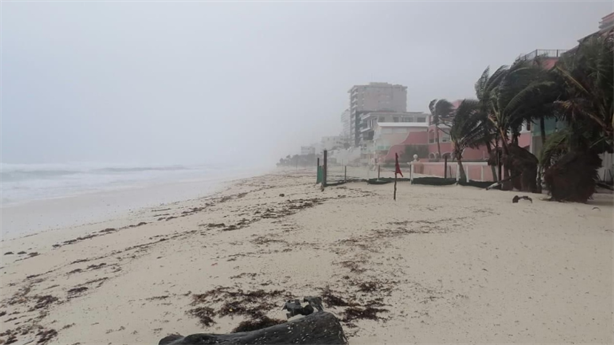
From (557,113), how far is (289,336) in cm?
1598

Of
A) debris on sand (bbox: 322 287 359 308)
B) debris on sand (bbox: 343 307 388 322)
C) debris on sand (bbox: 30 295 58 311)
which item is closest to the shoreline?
debris on sand (bbox: 30 295 58 311)

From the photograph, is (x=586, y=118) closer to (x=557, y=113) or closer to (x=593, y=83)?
(x=593, y=83)

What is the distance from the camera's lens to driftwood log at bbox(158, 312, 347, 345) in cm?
276

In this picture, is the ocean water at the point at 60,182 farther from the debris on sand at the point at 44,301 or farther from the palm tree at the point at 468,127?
the palm tree at the point at 468,127

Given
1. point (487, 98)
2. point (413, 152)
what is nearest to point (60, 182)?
point (487, 98)

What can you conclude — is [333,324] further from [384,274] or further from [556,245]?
[556,245]

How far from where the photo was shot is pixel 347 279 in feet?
15.5

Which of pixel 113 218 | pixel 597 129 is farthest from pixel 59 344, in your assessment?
pixel 597 129

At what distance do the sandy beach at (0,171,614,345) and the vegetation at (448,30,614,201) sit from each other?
292 centimetres

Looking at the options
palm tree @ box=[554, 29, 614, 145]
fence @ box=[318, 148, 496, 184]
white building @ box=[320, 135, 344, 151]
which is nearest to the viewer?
palm tree @ box=[554, 29, 614, 145]

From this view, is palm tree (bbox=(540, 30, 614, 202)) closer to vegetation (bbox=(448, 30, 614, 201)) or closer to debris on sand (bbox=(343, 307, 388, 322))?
vegetation (bbox=(448, 30, 614, 201))

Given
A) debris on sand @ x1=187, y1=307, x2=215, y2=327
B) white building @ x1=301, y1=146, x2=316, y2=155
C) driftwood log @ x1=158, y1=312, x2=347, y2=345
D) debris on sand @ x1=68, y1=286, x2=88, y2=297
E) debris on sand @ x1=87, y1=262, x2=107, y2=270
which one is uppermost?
white building @ x1=301, y1=146, x2=316, y2=155

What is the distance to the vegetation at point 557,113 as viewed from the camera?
10.8 meters

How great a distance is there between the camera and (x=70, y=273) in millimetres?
6363
